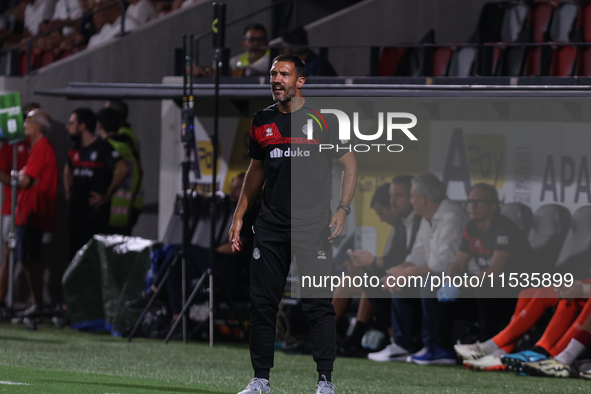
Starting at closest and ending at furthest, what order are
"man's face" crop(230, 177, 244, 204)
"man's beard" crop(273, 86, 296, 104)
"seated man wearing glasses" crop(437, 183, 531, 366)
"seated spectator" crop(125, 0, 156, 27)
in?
1. "man's beard" crop(273, 86, 296, 104)
2. "seated man wearing glasses" crop(437, 183, 531, 366)
3. "man's face" crop(230, 177, 244, 204)
4. "seated spectator" crop(125, 0, 156, 27)

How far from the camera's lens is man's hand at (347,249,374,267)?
8.62 m

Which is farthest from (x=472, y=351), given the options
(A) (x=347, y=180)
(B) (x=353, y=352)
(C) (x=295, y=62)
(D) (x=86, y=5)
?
(D) (x=86, y=5)

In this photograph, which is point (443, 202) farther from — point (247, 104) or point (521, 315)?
point (247, 104)

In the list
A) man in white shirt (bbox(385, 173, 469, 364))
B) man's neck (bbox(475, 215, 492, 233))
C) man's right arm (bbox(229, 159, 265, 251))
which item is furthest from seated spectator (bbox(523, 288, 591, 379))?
man's right arm (bbox(229, 159, 265, 251))

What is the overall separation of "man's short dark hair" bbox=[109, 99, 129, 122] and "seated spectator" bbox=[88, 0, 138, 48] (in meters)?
2.29

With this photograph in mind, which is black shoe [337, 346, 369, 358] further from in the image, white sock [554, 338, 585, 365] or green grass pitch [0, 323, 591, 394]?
white sock [554, 338, 585, 365]

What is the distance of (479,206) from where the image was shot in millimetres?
8188

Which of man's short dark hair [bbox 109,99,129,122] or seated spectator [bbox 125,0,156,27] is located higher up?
seated spectator [bbox 125,0,156,27]

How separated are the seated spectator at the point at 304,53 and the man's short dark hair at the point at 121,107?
2295mm

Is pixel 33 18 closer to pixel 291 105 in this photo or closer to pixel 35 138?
pixel 35 138

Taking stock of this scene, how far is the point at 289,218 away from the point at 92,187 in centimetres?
601

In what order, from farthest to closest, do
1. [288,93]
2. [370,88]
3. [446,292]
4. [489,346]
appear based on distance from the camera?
[370,88], [446,292], [489,346], [288,93]

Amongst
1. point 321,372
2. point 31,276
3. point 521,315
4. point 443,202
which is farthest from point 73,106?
point 321,372

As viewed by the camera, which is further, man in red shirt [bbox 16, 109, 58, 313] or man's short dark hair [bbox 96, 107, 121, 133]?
man's short dark hair [bbox 96, 107, 121, 133]
